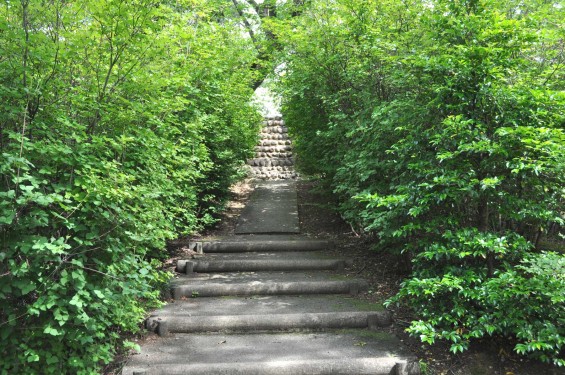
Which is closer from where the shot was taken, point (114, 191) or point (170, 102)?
point (114, 191)

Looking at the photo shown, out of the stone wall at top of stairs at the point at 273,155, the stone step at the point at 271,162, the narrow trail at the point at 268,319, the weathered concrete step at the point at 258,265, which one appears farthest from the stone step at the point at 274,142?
the weathered concrete step at the point at 258,265

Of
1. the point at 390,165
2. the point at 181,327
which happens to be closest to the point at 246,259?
the point at 181,327

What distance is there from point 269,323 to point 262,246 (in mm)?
2232

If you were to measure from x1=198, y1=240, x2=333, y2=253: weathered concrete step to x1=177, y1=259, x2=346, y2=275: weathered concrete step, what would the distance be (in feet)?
2.17

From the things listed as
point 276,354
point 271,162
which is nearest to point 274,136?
point 271,162

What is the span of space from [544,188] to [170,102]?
3623 millimetres

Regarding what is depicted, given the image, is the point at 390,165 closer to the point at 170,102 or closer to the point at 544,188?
the point at 544,188

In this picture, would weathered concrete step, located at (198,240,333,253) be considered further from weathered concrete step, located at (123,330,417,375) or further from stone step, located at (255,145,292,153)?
stone step, located at (255,145,292,153)

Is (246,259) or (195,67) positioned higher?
(195,67)

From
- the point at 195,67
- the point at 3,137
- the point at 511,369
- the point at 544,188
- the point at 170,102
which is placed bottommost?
the point at 511,369

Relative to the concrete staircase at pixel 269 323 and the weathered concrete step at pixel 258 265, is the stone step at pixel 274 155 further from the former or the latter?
the weathered concrete step at pixel 258 265

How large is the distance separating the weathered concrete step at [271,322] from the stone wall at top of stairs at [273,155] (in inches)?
366

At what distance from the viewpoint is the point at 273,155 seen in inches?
563

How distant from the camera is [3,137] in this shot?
261 cm
